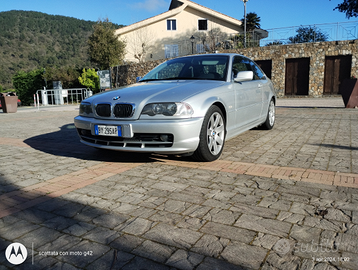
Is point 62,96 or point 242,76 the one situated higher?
point 242,76

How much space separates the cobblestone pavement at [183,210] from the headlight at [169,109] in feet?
2.44

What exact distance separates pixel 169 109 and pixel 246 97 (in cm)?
199

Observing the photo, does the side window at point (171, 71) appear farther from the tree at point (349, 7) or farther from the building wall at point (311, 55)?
the tree at point (349, 7)

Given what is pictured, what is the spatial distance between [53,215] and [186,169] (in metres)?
1.78

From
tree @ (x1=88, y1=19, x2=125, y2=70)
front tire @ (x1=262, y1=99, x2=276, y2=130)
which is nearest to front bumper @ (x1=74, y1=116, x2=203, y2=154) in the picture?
front tire @ (x1=262, y1=99, x2=276, y2=130)

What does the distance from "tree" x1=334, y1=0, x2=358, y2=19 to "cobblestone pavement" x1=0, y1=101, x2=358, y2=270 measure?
25439 millimetres

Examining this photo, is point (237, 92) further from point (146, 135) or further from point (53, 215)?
point (53, 215)

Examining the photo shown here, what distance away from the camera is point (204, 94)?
160 inches

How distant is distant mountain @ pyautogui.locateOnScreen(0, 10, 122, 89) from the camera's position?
6326 cm

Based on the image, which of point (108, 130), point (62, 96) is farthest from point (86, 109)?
point (62, 96)

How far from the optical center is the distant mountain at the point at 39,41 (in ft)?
208

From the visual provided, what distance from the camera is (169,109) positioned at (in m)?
3.80

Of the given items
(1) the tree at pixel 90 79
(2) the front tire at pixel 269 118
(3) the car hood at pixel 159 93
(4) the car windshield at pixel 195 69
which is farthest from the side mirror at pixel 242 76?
(1) the tree at pixel 90 79

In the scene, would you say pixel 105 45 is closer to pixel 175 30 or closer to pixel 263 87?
pixel 175 30
